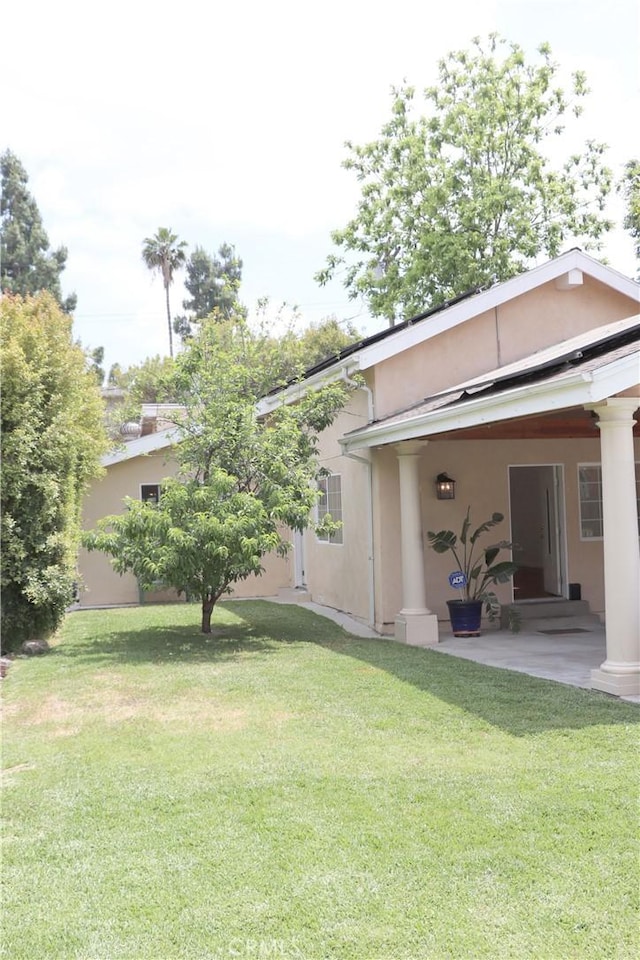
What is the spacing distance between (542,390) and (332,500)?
6.91 metres

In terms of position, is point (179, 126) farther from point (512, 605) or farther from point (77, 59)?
point (512, 605)

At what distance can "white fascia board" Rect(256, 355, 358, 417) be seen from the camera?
1165cm

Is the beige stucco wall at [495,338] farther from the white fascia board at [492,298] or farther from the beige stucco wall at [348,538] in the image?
the beige stucco wall at [348,538]

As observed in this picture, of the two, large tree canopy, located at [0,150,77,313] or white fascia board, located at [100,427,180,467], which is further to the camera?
large tree canopy, located at [0,150,77,313]

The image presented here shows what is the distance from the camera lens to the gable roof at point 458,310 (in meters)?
11.5

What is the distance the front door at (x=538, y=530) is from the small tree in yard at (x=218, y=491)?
11.6ft

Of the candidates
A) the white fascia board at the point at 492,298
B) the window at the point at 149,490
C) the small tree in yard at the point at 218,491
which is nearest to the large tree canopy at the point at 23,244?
the window at the point at 149,490

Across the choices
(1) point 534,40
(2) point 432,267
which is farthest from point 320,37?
(1) point 534,40

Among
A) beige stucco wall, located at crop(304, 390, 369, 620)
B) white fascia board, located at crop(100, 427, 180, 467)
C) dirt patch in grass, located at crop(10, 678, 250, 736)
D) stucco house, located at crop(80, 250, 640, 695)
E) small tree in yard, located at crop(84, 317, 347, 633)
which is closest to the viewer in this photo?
dirt patch in grass, located at crop(10, 678, 250, 736)

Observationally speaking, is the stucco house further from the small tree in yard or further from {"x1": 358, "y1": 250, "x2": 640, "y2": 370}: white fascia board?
the small tree in yard

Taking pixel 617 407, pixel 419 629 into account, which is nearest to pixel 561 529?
pixel 419 629
